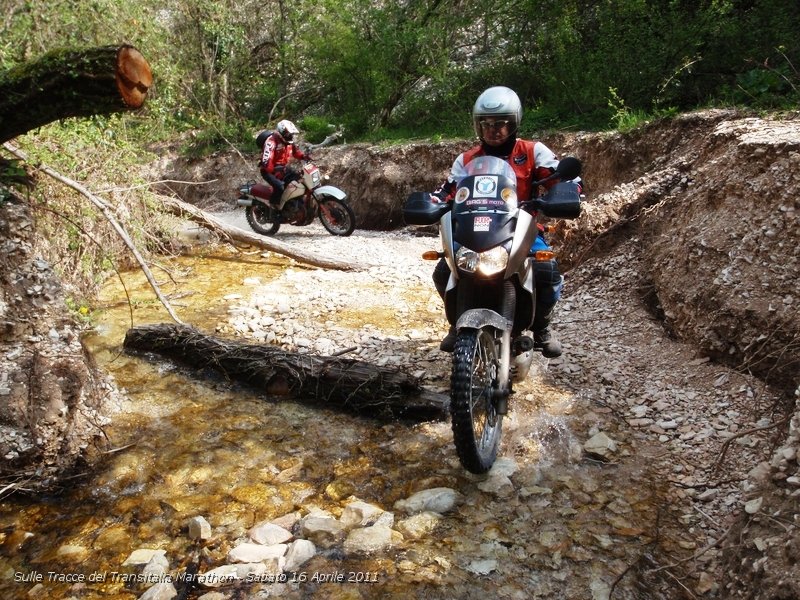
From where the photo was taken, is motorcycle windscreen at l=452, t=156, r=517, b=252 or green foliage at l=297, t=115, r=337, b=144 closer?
motorcycle windscreen at l=452, t=156, r=517, b=252

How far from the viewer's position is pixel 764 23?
6746mm

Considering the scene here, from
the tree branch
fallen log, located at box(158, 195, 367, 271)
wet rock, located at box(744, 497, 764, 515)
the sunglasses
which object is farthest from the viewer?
fallen log, located at box(158, 195, 367, 271)

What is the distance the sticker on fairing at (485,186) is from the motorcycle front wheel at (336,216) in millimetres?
6511

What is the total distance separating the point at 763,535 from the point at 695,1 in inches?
302

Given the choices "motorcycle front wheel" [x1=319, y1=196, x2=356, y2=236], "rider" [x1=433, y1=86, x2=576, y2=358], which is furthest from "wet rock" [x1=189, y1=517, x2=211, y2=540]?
"motorcycle front wheel" [x1=319, y1=196, x2=356, y2=236]

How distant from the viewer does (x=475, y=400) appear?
300cm

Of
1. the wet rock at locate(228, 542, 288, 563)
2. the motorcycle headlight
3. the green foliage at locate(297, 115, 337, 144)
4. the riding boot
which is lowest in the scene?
the wet rock at locate(228, 542, 288, 563)

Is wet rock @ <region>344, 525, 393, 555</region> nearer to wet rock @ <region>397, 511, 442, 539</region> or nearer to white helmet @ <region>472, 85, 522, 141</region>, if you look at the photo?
wet rock @ <region>397, 511, 442, 539</region>

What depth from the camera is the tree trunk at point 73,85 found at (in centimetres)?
298

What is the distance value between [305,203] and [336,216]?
22.3 inches

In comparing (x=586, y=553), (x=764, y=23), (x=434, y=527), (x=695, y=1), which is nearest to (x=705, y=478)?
(x=586, y=553)

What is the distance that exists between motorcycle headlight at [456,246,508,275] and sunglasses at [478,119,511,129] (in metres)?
0.98

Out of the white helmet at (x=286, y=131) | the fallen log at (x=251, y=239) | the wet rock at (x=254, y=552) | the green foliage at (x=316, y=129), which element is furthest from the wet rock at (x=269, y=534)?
the green foliage at (x=316, y=129)

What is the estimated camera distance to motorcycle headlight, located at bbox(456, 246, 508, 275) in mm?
2904
